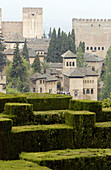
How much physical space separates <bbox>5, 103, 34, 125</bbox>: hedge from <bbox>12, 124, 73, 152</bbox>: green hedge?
0.59m

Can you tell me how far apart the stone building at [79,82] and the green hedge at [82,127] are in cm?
5619

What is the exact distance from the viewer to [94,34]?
377 feet

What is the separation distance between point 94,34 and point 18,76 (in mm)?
43792

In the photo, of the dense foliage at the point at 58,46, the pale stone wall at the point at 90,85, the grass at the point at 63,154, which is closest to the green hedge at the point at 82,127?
the grass at the point at 63,154

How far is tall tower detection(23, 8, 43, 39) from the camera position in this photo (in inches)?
4754

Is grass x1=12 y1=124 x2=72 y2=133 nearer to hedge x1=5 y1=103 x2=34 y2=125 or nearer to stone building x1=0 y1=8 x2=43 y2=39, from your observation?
hedge x1=5 y1=103 x2=34 y2=125

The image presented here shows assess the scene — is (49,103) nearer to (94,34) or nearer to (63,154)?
(63,154)

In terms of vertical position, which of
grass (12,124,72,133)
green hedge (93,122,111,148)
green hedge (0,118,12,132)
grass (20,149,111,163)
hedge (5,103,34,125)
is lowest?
grass (20,149,111,163)

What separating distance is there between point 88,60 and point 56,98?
73.9 meters

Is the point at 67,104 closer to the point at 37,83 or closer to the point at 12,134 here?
the point at 12,134

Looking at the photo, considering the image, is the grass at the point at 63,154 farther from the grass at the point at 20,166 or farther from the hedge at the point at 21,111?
the hedge at the point at 21,111

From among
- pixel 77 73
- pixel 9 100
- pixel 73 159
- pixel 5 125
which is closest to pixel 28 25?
pixel 77 73

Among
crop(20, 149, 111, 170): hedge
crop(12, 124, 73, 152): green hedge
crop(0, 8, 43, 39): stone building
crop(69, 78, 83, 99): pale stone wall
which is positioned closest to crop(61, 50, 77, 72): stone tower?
crop(69, 78, 83, 99): pale stone wall

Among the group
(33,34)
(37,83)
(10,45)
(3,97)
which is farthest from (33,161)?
(33,34)
